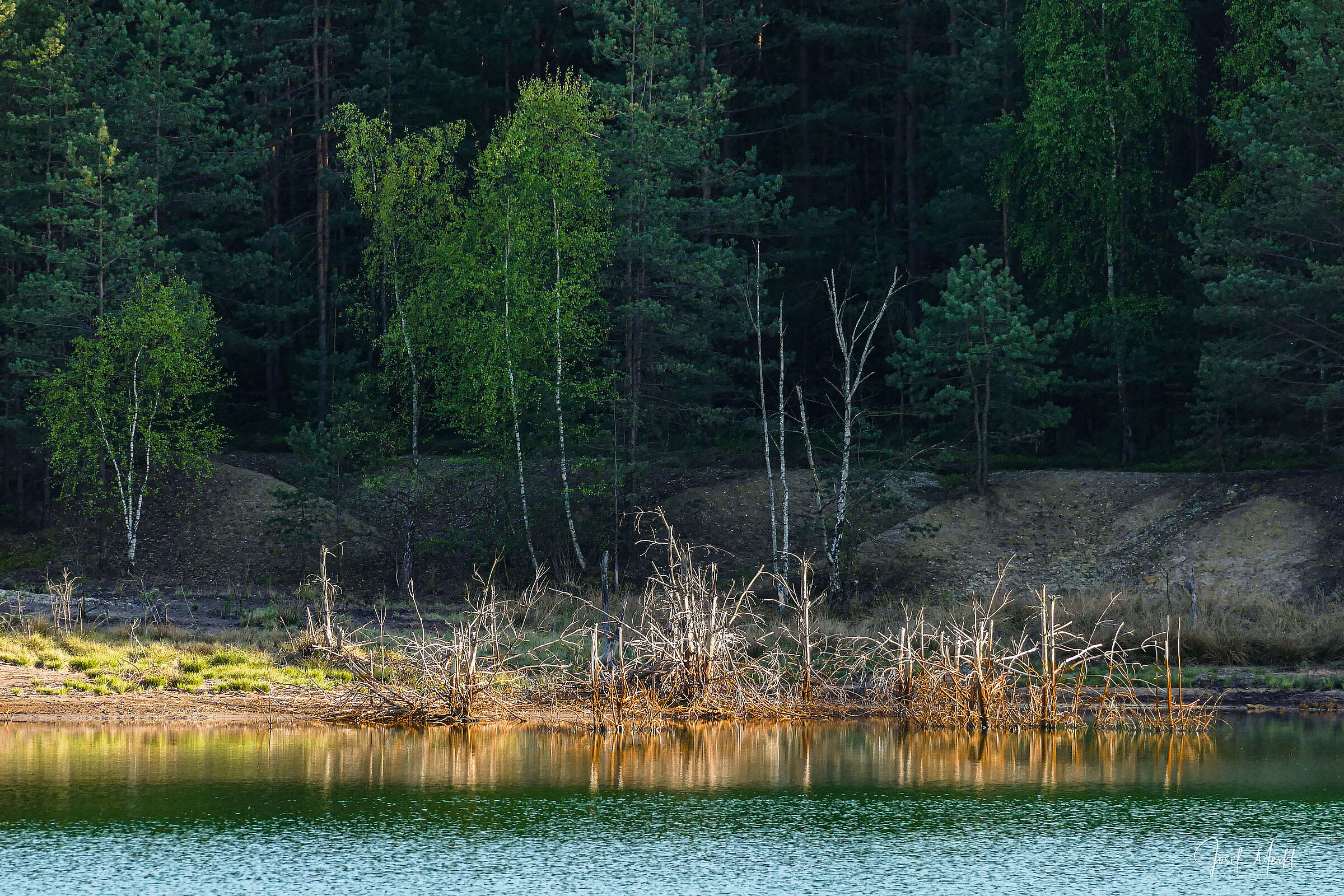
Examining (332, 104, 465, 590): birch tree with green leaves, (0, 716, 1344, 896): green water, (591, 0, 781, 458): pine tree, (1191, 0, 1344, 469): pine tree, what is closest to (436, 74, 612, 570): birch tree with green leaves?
(591, 0, 781, 458): pine tree

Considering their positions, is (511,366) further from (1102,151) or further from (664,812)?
(664,812)

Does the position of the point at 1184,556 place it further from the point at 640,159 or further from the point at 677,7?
the point at 677,7

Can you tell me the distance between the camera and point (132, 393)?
37000 mm

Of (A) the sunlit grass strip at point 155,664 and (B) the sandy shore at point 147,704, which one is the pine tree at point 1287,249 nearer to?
(A) the sunlit grass strip at point 155,664

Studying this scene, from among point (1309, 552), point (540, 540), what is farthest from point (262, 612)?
point (1309, 552)

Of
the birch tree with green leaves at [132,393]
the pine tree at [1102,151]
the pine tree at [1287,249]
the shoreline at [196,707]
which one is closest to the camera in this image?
the shoreline at [196,707]

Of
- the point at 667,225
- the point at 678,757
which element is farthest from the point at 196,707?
the point at 667,225

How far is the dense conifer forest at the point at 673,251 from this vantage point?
3309 cm

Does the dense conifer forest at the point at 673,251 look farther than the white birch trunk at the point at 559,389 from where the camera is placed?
Yes

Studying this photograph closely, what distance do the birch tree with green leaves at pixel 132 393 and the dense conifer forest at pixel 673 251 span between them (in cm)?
11

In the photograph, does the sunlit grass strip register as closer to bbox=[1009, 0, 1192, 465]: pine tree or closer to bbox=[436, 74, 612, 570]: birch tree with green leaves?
bbox=[436, 74, 612, 570]: birch tree with green leaves

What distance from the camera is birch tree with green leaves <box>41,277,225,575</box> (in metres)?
36.2
